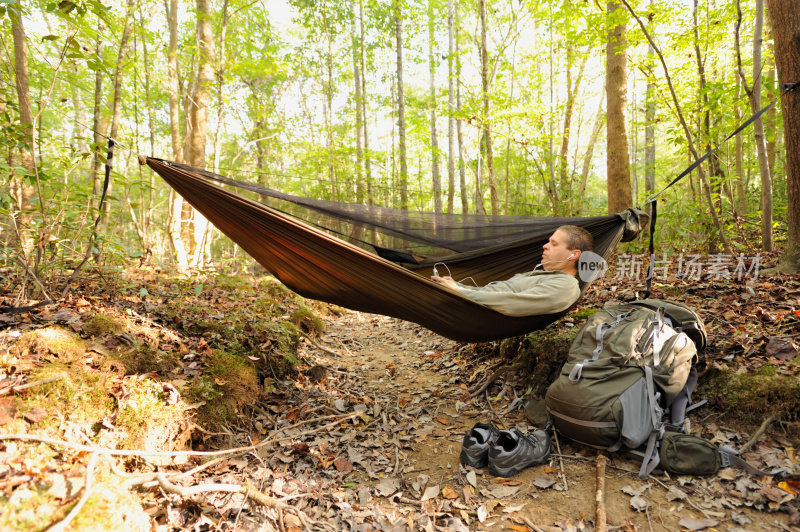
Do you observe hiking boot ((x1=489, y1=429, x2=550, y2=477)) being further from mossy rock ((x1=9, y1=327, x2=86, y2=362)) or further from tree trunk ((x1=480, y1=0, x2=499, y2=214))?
tree trunk ((x1=480, y1=0, x2=499, y2=214))

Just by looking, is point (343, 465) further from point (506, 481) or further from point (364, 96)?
point (364, 96)

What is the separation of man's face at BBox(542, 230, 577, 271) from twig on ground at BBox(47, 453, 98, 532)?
1962 millimetres

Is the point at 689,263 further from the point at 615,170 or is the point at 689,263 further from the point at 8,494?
the point at 8,494

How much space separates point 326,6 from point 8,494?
30.6ft

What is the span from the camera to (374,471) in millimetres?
1695

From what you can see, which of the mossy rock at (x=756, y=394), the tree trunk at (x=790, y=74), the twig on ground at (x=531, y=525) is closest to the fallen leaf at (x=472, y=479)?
the twig on ground at (x=531, y=525)

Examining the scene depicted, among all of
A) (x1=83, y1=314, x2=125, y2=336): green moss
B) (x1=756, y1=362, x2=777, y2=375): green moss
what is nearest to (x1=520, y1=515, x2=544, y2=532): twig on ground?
(x1=756, y1=362, x2=777, y2=375): green moss

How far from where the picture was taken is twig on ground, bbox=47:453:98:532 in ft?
2.97

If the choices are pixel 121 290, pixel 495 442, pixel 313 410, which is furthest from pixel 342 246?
pixel 121 290

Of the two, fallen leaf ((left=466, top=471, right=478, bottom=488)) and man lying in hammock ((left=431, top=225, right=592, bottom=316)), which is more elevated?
man lying in hammock ((left=431, top=225, right=592, bottom=316))

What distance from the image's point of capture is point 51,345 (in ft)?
5.17

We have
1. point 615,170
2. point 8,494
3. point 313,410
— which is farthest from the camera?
point 615,170

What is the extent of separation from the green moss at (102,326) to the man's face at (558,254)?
2.15m

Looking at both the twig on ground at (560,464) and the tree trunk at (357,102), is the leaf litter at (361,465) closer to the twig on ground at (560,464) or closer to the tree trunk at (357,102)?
the twig on ground at (560,464)
